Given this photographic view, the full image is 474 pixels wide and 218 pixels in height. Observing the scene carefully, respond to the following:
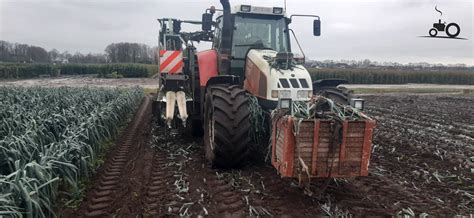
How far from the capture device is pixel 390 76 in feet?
181

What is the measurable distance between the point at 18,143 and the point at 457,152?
28.1ft

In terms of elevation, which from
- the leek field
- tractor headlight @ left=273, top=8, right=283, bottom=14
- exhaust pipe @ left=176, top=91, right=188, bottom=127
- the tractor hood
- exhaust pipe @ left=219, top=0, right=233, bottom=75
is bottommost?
the leek field

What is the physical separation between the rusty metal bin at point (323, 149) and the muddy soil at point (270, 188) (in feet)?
1.12

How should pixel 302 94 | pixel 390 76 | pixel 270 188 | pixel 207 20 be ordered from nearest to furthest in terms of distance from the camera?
pixel 270 188
pixel 302 94
pixel 207 20
pixel 390 76

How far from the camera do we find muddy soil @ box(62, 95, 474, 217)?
16.6 ft

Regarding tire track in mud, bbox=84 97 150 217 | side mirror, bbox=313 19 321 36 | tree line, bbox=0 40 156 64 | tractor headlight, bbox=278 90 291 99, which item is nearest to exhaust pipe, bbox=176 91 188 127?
tire track in mud, bbox=84 97 150 217

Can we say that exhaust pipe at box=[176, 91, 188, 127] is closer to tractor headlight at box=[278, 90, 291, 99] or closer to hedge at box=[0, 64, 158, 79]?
tractor headlight at box=[278, 90, 291, 99]

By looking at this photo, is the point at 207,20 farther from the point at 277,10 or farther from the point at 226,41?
the point at 277,10

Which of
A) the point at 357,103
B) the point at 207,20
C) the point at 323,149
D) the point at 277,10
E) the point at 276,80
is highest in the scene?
the point at 277,10

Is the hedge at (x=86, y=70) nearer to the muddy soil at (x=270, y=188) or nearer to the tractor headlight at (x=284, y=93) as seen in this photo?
the muddy soil at (x=270, y=188)

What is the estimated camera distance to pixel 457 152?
886cm

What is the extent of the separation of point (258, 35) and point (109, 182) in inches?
153

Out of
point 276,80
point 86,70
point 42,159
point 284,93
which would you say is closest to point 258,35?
point 276,80

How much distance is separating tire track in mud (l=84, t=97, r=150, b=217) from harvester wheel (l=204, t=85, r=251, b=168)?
5.40ft
